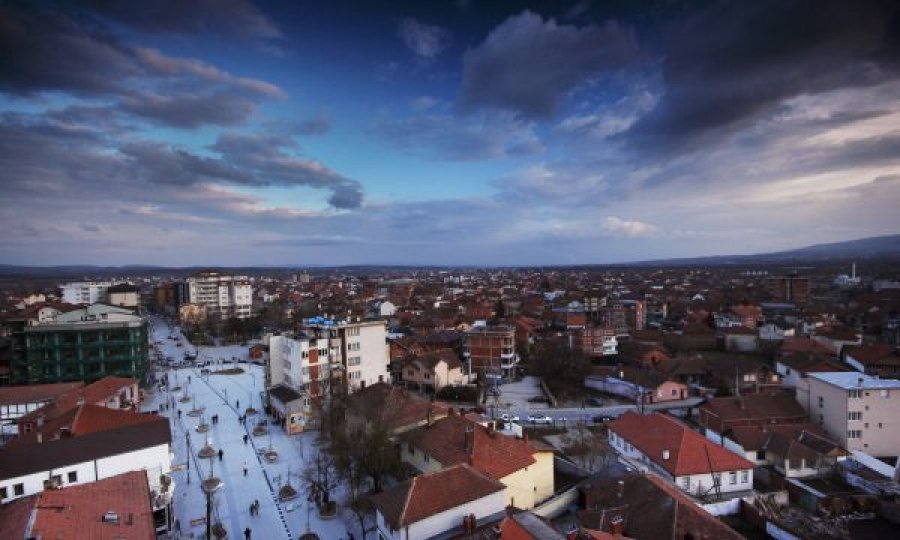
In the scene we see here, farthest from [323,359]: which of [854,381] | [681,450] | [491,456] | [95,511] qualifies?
[854,381]

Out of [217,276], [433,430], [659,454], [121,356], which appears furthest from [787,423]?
[217,276]

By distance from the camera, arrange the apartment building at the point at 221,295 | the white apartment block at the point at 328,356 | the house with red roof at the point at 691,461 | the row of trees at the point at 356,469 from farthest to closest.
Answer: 1. the apartment building at the point at 221,295
2. the white apartment block at the point at 328,356
3. the house with red roof at the point at 691,461
4. the row of trees at the point at 356,469

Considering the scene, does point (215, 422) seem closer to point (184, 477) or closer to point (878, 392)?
point (184, 477)

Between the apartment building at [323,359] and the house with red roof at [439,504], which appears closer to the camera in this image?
the house with red roof at [439,504]

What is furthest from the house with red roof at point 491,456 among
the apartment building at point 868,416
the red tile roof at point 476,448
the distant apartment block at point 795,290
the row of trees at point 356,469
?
the distant apartment block at point 795,290

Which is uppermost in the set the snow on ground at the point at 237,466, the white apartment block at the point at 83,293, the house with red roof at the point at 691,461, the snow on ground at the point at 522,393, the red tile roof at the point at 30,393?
the white apartment block at the point at 83,293

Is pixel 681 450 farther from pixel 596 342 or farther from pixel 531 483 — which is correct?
pixel 596 342

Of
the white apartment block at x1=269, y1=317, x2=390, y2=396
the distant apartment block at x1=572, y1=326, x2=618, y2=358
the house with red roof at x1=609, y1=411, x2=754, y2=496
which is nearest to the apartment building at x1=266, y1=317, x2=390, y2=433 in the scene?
the white apartment block at x1=269, y1=317, x2=390, y2=396

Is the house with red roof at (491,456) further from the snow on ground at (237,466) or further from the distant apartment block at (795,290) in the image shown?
the distant apartment block at (795,290)
